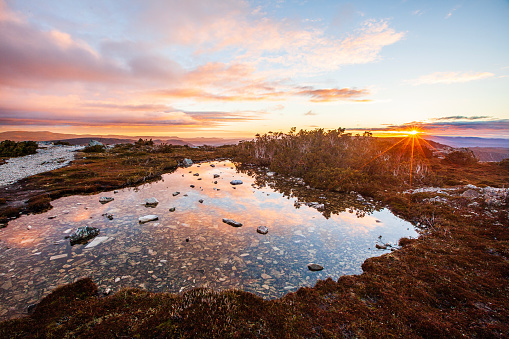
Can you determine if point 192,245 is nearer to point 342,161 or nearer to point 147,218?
point 147,218

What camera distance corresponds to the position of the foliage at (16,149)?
45672mm

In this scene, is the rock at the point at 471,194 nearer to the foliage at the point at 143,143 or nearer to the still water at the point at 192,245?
the still water at the point at 192,245

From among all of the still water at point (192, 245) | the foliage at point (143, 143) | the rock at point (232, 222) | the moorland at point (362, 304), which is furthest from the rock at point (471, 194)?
the foliage at point (143, 143)

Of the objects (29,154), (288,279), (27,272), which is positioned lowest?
(288,279)

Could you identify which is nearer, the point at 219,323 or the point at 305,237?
the point at 219,323

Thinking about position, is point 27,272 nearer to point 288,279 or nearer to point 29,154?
point 288,279

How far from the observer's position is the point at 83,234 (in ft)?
35.7

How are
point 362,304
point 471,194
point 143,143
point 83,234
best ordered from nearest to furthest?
point 362,304 → point 83,234 → point 471,194 → point 143,143

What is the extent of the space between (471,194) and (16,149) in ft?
275

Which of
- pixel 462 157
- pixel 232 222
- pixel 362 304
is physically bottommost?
pixel 362 304

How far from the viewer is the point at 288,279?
827 centimetres

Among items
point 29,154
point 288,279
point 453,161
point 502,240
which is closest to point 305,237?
point 288,279

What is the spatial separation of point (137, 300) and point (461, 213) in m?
20.7

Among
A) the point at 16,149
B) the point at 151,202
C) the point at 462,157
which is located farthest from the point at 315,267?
the point at 16,149
